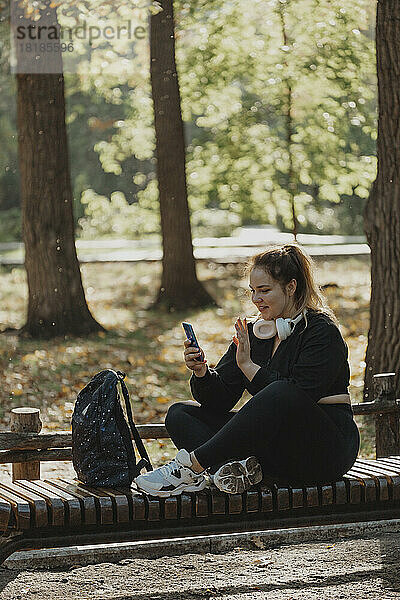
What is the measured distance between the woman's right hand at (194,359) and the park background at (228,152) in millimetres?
4801

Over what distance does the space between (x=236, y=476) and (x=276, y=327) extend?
0.68 metres

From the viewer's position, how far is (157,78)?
13391 mm

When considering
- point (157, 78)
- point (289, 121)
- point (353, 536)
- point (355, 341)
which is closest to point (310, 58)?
point (289, 121)

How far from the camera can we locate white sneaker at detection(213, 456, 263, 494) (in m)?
3.70

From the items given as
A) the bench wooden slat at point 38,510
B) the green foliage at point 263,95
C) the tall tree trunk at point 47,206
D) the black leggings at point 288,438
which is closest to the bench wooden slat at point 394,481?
the black leggings at point 288,438

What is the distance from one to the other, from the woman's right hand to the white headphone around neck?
27cm

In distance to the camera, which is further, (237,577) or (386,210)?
(386,210)

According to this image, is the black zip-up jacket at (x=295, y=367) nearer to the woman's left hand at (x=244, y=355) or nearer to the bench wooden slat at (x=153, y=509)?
the woman's left hand at (x=244, y=355)

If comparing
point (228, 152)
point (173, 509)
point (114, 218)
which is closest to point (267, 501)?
point (173, 509)

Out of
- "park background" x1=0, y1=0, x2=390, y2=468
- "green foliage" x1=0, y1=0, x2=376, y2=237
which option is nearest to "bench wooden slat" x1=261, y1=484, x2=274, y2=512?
"park background" x1=0, y1=0, x2=390, y2=468

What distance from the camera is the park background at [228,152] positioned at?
34.4ft

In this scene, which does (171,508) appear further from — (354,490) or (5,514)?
(354,490)

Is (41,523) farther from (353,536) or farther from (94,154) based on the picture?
(94,154)

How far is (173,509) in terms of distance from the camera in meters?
3.62
